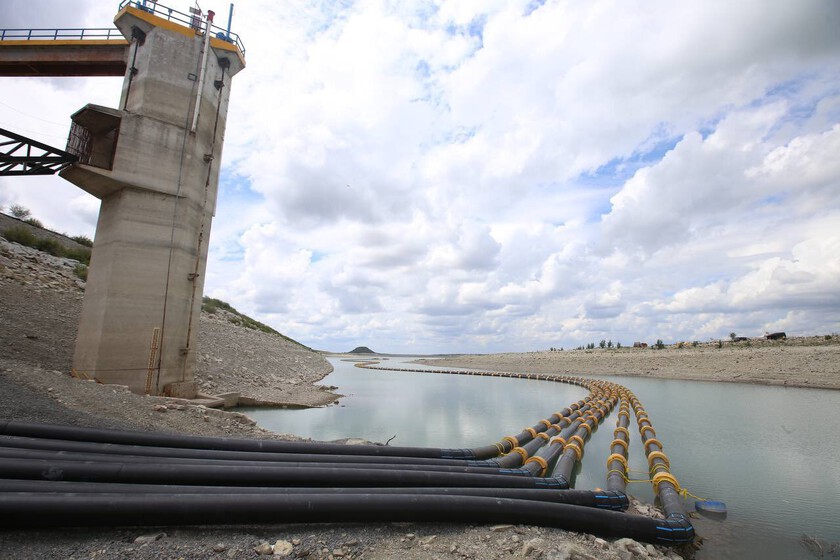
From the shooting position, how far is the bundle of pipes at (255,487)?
420 centimetres

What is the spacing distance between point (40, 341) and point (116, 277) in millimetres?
4745

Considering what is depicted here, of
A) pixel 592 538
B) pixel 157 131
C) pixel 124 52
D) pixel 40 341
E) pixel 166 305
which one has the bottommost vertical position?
pixel 592 538

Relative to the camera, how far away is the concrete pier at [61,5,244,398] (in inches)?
484

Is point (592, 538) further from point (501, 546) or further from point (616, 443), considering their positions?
point (616, 443)

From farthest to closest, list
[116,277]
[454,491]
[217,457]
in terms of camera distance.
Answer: [116,277], [217,457], [454,491]

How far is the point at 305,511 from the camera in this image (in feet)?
15.1

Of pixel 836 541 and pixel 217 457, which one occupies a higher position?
pixel 217 457

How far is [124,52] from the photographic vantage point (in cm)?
1478

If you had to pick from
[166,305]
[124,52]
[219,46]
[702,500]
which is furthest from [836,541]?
[124,52]

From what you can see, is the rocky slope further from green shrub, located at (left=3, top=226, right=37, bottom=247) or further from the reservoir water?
the reservoir water

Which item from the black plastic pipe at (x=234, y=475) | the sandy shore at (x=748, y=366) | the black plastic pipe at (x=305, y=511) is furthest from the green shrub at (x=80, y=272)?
the sandy shore at (x=748, y=366)

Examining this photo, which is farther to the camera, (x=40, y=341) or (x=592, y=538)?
(x=40, y=341)

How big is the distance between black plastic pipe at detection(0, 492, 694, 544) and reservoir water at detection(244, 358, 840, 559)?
2.43 meters

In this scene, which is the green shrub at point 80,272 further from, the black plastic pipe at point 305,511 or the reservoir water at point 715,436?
the black plastic pipe at point 305,511
